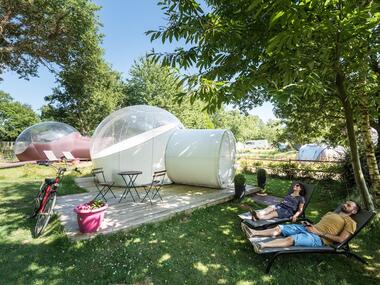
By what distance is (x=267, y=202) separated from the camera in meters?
7.43

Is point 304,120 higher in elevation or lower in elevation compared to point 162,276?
higher

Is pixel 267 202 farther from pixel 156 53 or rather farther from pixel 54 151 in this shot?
pixel 54 151

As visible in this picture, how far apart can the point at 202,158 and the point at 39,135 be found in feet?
43.3

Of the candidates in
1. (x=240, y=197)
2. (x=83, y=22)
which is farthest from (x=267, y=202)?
(x=83, y=22)

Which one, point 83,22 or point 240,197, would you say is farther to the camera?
point 83,22

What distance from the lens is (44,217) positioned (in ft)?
17.0

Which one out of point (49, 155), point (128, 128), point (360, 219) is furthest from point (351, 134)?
point (49, 155)

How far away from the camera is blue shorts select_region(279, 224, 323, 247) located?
3.90 meters

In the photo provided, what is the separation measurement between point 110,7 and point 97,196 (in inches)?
458

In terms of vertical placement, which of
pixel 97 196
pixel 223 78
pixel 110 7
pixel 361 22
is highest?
pixel 110 7

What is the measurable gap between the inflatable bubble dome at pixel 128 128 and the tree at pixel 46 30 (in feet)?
15.1

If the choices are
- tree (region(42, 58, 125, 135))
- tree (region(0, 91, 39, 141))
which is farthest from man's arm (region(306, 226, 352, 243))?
tree (region(0, 91, 39, 141))

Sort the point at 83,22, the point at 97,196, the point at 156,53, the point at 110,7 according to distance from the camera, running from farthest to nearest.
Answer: the point at 110,7 < the point at 83,22 < the point at 97,196 < the point at 156,53

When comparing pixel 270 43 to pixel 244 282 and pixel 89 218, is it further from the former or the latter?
pixel 89 218
